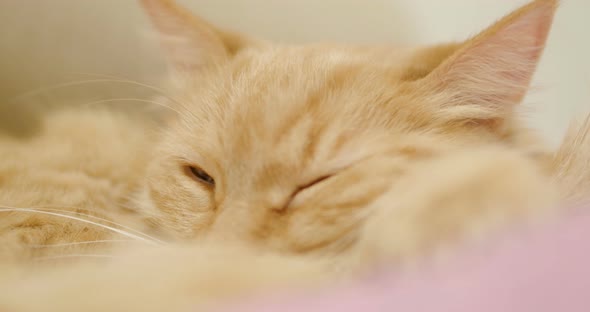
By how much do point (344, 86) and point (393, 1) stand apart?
1.01m

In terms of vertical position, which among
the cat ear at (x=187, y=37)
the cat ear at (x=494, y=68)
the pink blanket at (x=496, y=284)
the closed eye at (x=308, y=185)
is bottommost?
the pink blanket at (x=496, y=284)

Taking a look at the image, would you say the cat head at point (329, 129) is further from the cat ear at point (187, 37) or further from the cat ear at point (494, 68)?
the cat ear at point (187, 37)

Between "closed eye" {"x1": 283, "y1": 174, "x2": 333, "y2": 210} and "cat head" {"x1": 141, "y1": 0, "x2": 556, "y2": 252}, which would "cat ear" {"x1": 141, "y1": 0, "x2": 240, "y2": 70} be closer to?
"cat head" {"x1": 141, "y1": 0, "x2": 556, "y2": 252}

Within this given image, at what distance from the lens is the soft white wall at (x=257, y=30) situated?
58.2 inches

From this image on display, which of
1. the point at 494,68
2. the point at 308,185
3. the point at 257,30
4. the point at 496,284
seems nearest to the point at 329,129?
the point at 308,185

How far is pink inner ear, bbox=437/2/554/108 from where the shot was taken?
0.82 m

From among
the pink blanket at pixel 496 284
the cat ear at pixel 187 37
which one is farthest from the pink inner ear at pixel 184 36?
the pink blanket at pixel 496 284

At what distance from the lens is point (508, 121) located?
3.07 feet

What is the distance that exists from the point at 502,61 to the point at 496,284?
541 mm

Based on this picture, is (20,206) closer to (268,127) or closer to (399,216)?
(268,127)

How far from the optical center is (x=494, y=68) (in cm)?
88

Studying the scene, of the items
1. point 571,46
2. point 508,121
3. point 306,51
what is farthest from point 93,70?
point 571,46

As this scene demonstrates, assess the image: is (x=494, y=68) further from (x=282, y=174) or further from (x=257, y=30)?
(x=257, y=30)

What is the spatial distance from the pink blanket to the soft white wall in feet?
3.16
